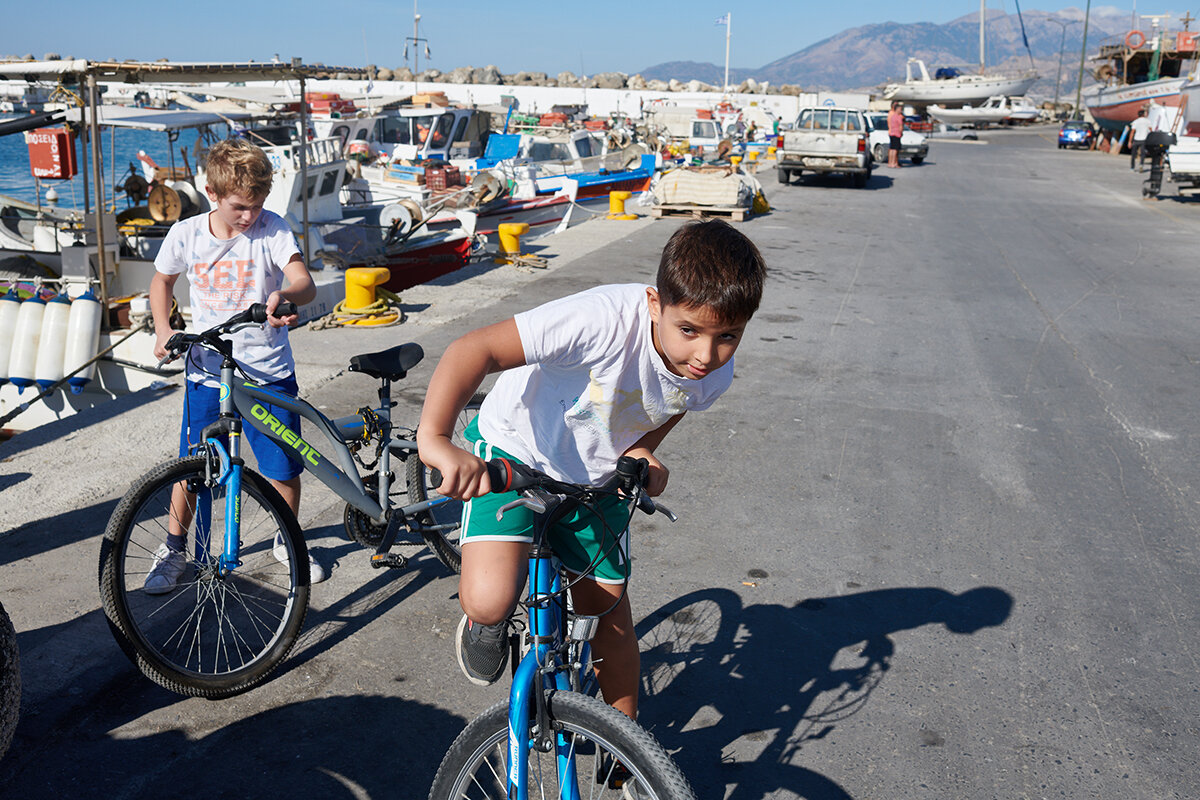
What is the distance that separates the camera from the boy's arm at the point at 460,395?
195cm

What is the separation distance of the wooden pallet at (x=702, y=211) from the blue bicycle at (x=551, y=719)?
53.0ft

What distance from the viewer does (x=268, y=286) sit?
3.93 metres

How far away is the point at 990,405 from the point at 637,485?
18.7 feet

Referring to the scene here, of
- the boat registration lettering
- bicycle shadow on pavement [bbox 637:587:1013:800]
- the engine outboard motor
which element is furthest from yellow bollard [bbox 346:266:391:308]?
the engine outboard motor

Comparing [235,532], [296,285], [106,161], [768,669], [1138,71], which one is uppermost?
[1138,71]

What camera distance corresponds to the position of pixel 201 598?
358cm

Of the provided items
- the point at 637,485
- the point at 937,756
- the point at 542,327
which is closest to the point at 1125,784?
the point at 937,756

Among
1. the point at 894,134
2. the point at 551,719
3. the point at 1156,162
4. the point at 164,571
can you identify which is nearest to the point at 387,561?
the point at 164,571

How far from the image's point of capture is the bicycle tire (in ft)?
10.3

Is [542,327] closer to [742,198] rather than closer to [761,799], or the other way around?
[761,799]

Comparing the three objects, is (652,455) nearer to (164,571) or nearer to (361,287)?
(164,571)

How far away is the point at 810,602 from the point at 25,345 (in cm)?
880

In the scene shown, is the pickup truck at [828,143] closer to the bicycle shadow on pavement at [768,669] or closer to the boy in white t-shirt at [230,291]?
the bicycle shadow on pavement at [768,669]

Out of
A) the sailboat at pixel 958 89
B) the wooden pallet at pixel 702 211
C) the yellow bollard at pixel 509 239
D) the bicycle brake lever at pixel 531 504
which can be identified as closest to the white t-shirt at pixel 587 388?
the bicycle brake lever at pixel 531 504
